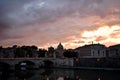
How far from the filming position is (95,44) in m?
107

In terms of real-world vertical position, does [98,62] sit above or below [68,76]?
above

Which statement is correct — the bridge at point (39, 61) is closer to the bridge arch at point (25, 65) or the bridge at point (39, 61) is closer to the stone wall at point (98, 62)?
the bridge arch at point (25, 65)

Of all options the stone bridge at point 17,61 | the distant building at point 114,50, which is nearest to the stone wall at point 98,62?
the stone bridge at point 17,61

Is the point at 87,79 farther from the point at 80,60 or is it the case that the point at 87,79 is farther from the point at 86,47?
the point at 86,47

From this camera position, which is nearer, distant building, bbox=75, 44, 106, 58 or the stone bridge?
the stone bridge

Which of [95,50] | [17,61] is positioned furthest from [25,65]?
[95,50]

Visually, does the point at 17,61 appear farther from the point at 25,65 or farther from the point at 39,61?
the point at 39,61

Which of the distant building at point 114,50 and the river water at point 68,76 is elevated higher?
the distant building at point 114,50

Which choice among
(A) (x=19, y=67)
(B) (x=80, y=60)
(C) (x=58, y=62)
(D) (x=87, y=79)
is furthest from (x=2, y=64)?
(D) (x=87, y=79)

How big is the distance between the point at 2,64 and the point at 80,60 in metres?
23.2

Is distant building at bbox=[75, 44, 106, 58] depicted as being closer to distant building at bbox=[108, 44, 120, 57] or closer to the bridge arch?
distant building at bbox=[108, 44, 120, 57]

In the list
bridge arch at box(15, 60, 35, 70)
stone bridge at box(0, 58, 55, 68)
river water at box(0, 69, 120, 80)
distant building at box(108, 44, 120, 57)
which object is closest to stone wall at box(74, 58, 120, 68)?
stone bridge at box(0, 58, 55, 68)

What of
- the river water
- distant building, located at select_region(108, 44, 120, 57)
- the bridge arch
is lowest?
the river water

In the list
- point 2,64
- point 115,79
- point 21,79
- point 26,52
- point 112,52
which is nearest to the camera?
point 115,79
